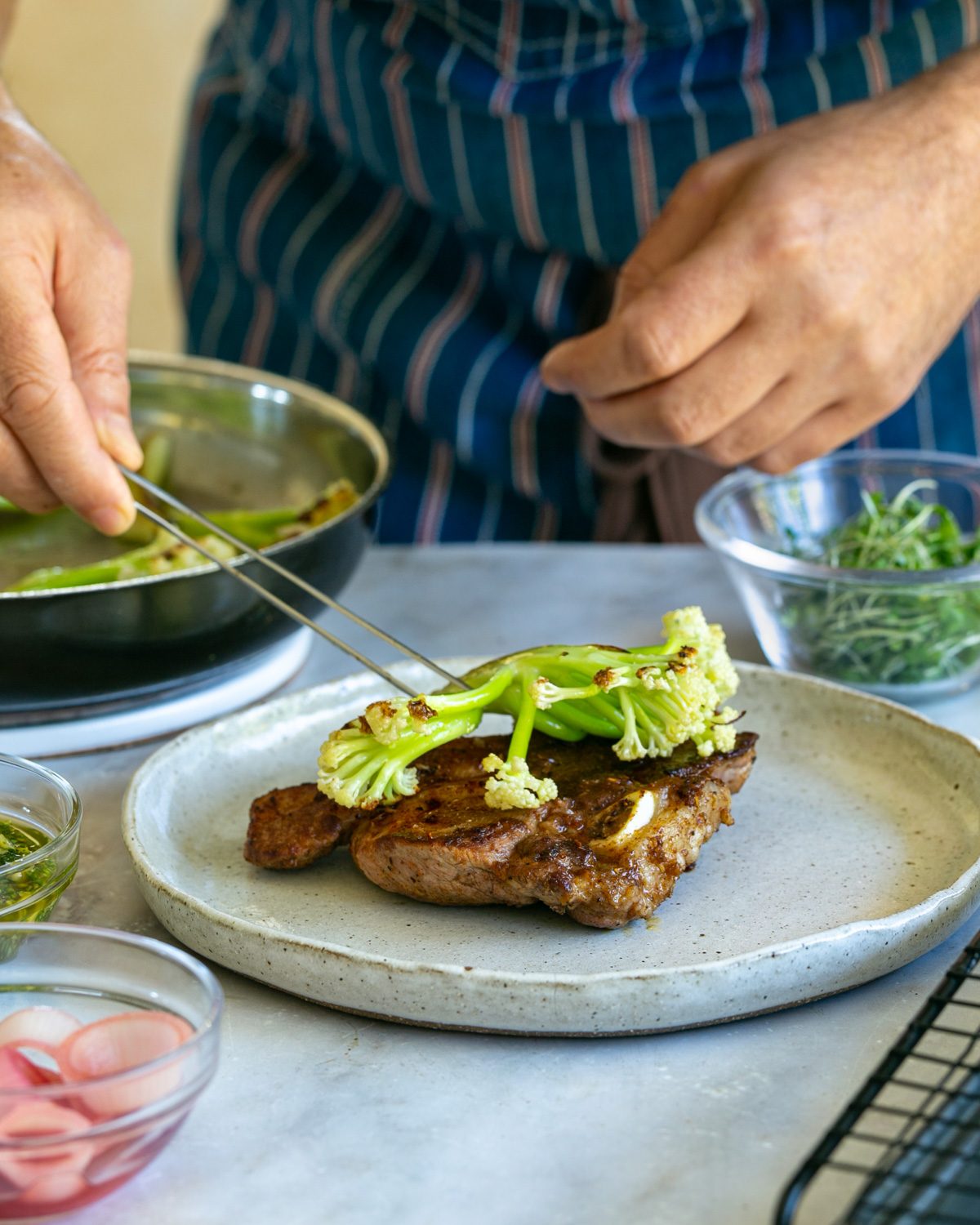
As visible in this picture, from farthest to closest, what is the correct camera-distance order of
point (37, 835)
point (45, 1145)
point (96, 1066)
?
point (37, 835) < point (96, 1066) < point (45, 1145)

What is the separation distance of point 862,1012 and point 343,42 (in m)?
1.86

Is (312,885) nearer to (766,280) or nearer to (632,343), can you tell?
(632,343)

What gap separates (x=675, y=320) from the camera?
174 centimetres

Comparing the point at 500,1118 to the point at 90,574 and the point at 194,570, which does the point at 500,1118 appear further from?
the point at 90,574

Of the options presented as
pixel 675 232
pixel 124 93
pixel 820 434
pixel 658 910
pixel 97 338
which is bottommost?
pixel 124 93

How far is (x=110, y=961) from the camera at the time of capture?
1.06m

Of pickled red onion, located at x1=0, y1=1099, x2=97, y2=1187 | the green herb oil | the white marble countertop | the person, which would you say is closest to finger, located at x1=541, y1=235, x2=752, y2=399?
the person

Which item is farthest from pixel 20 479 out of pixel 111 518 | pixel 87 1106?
pixel 87 1106

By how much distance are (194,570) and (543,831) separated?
555 millimetres

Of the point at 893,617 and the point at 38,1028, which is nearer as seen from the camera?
the point at 38,1028

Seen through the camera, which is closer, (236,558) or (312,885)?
(312,885)

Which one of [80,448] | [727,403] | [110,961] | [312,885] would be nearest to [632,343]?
[727,403]

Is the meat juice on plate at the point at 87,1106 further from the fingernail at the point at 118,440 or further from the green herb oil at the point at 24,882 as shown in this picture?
the fingernail at the point at 118,440

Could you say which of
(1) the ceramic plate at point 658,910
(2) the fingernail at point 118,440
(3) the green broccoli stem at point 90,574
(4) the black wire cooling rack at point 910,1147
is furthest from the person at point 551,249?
(4) the black wire cooling rack at point 910,1147
